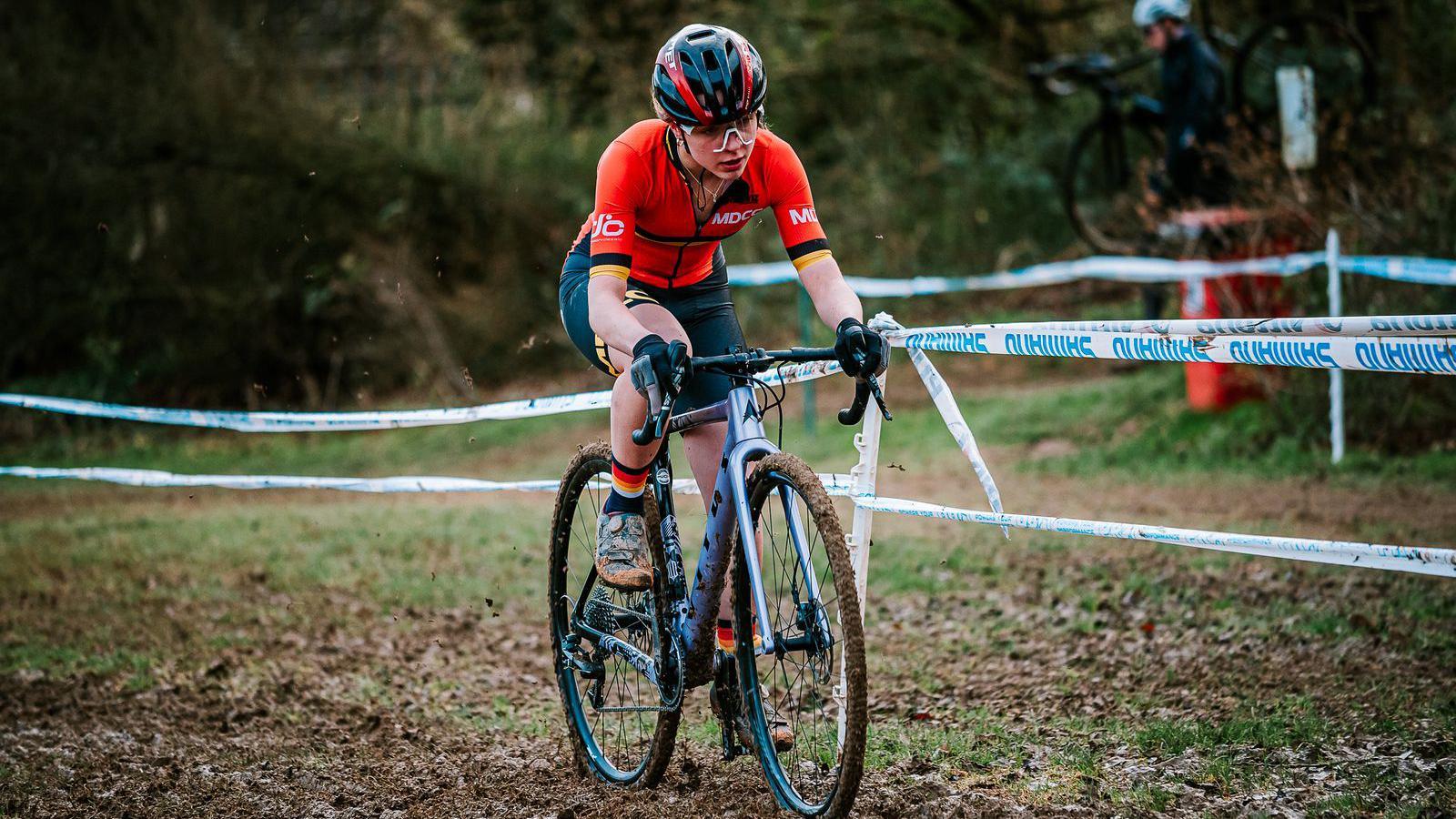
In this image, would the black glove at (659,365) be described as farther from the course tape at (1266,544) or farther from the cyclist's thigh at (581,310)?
the course tape at (1266,544)

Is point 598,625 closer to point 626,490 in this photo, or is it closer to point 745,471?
point 626,490

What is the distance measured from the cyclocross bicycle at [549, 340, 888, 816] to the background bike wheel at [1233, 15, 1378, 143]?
26.6ft

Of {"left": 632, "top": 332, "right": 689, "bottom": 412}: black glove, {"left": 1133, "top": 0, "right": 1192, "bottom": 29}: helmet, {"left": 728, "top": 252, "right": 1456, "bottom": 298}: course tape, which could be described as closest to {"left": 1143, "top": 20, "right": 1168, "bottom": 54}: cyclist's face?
{"left": 1133, "top": 0, "right": 1192, "bottom": 29}: helmet

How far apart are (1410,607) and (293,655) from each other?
16.9 feet

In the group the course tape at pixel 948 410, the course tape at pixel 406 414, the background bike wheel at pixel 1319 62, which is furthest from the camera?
the background bike wheel at pixel 1319 62

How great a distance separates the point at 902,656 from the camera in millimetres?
5949

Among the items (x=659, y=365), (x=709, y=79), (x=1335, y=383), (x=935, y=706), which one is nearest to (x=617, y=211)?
(x=709, y=79)

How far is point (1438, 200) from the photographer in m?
9.26

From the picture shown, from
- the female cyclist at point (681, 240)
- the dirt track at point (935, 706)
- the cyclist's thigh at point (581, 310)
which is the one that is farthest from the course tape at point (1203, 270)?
the female cyclist at point (681, 240)

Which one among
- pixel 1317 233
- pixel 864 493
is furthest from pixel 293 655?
pixel 1317 233

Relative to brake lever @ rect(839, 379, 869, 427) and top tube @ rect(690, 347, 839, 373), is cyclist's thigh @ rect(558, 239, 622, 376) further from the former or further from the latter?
brake lever @ rect(839, 379, 869, 427)

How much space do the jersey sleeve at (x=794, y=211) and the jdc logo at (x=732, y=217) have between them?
8cm

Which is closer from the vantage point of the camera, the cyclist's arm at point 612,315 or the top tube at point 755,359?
the top tube at point 755,359

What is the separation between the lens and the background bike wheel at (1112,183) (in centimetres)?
1220
